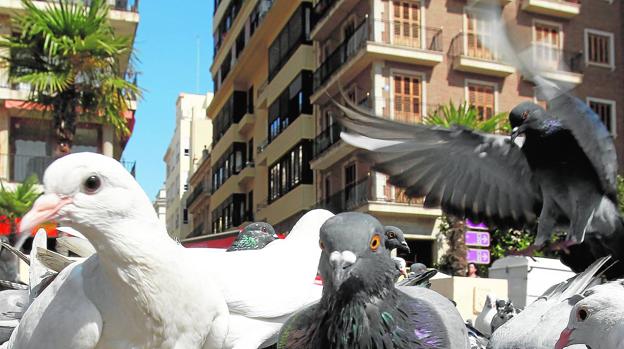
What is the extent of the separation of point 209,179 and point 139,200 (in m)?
57.0

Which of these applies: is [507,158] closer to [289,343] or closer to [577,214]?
[577,214]

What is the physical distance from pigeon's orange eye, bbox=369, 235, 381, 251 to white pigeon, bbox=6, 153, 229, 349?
2.77ft

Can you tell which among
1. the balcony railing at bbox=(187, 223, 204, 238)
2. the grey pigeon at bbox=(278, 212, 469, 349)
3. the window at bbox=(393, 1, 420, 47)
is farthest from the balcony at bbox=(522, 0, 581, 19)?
the balcony railing at bbox=(187, 223, 204, 238)

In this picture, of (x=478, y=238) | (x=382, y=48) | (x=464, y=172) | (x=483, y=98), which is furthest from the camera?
(x=483, y=98)

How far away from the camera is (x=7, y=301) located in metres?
5.21

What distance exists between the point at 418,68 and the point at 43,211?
27.9 metres

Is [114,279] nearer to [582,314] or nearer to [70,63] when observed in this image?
[582,314]

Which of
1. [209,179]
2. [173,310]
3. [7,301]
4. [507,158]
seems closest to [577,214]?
[507,158]

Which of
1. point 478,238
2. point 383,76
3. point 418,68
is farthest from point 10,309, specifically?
point 418,68

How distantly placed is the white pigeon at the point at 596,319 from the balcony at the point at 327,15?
27.8 m

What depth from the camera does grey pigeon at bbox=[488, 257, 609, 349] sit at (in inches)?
175

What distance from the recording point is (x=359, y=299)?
3037 mm

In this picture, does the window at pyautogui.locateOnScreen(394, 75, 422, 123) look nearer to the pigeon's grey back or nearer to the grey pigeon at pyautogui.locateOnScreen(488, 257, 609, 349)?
the grey pigeon at pyautogui.locateOnScreen(488, 257, 609, 349)

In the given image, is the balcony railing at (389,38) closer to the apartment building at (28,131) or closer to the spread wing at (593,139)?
the apartment building at (28,131)
